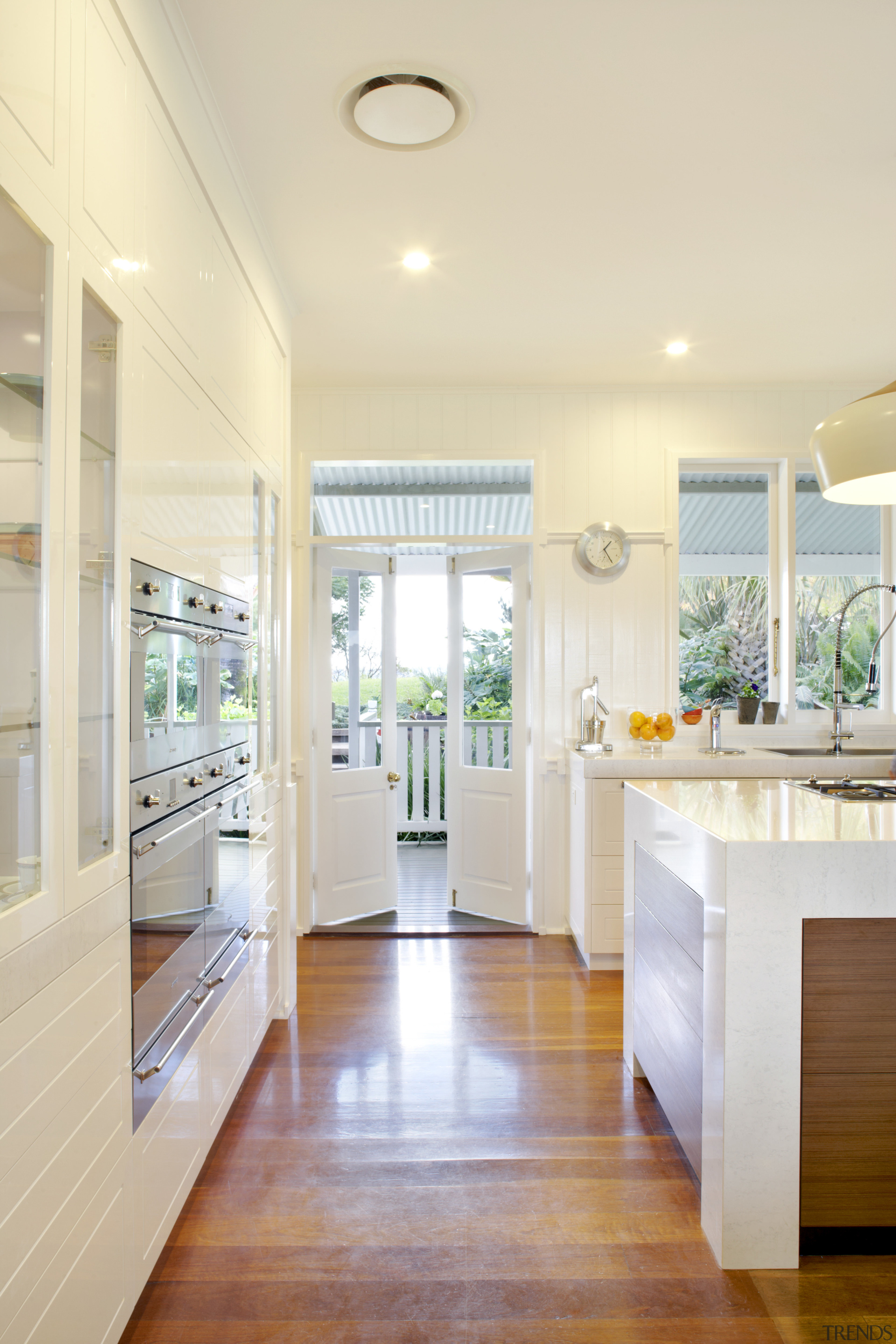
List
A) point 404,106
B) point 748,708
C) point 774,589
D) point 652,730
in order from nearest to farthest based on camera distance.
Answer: point 404,106 < point 652,730 < point 748,708 < point 774,589

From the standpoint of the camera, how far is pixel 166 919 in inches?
70.6

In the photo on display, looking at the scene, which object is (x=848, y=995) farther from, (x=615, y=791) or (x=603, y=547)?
(x=603, y=547)

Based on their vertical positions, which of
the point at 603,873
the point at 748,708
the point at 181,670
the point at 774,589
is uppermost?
the point at 774,589

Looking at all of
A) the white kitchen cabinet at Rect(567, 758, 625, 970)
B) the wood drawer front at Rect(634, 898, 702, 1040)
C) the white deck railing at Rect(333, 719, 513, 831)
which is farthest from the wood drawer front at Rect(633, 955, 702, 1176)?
the white deck railing at Rect(333, 719, 513, 831)

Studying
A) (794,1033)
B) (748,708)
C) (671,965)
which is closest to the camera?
(794,1033)

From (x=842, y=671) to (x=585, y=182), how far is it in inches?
106

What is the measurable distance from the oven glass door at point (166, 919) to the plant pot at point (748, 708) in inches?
118

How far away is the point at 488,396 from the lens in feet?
13.8

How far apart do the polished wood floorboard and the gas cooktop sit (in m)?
1.06

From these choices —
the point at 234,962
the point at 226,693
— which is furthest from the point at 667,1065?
the point at 226,693

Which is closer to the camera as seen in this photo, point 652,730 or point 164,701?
point 164,701

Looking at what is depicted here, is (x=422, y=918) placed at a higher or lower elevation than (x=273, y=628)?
lower

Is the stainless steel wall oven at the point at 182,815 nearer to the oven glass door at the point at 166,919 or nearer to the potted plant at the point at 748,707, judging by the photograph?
the oven glass door at the point at 166,919

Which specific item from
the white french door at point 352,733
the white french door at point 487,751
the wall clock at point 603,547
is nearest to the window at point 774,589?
the wall clock at point 603,547
